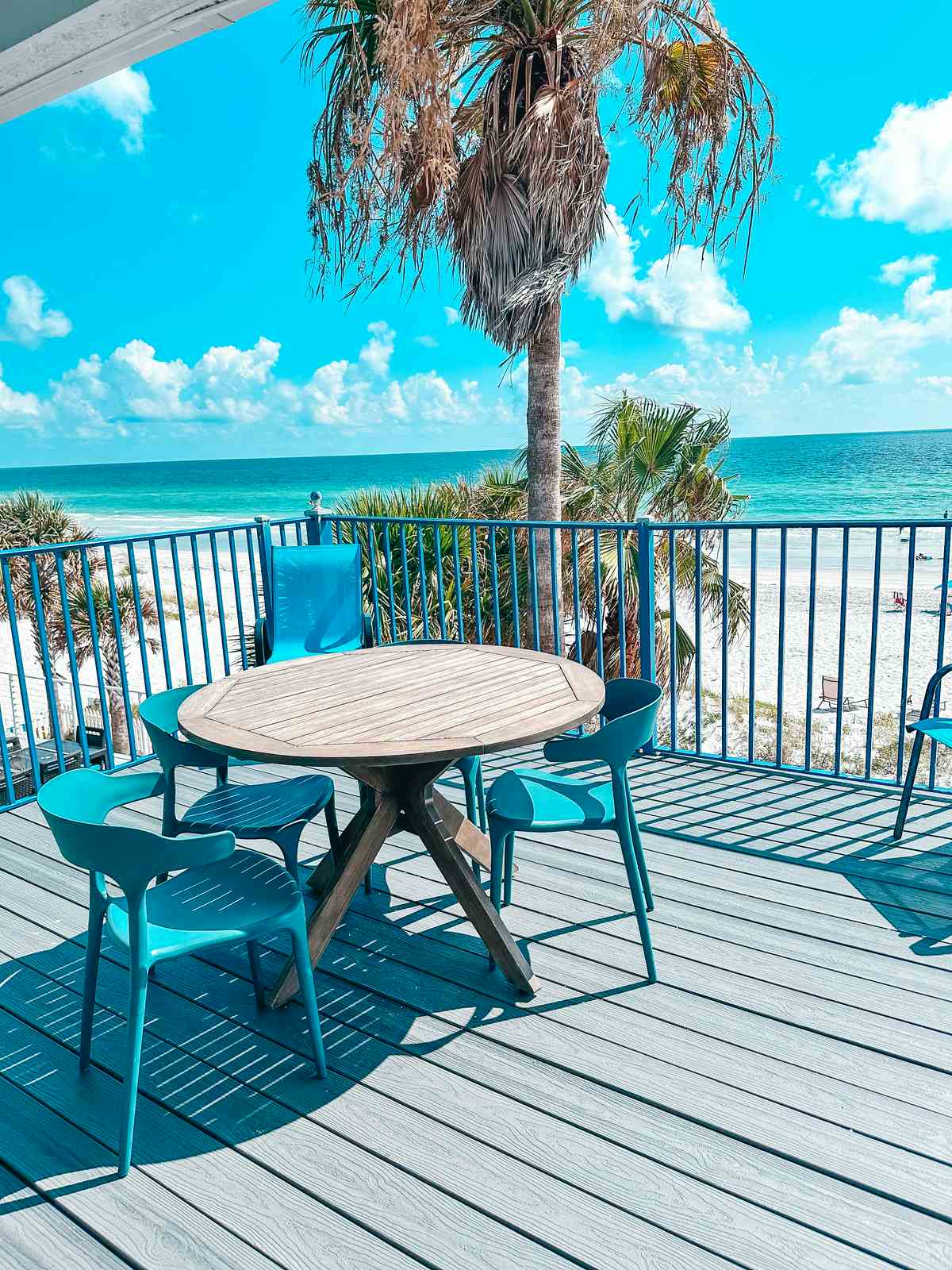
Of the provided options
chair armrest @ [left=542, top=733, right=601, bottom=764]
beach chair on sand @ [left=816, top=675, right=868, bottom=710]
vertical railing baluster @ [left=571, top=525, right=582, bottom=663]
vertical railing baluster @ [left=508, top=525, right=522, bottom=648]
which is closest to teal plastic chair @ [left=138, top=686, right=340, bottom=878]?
chair armrest @ [left=542, top=733, right=601, bottom=764]

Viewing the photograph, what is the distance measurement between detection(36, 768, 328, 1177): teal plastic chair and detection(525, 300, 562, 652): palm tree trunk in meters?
4.53

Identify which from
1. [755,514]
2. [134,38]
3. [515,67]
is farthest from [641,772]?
[755,514]

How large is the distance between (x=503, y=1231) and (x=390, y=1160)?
0.28m

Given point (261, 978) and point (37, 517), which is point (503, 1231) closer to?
point (261, 978)

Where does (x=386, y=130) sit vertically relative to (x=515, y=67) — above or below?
below

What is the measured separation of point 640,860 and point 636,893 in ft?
1.07

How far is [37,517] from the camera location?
40.4 feet

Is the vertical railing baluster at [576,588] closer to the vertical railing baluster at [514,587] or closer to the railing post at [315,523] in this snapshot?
the vertical railing baluster at [514,587]

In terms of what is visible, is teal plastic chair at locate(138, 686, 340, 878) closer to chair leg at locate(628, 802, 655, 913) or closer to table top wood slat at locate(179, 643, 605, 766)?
table top wood slat at locate(179, 643, 605, 766)

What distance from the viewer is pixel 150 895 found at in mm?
1981

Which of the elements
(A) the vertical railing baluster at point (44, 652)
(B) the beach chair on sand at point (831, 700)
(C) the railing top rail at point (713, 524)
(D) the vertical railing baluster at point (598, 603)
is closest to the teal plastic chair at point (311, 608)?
(C) the railing top rail at point (713, 524)

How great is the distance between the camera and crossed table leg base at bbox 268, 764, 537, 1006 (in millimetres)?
2195

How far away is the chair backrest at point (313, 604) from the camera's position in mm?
3971

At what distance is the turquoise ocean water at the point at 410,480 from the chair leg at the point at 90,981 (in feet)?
115
